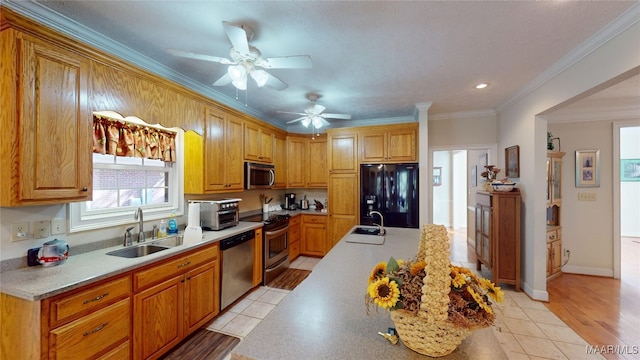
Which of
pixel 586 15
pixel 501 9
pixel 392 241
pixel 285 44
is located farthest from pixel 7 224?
pixel 586 15

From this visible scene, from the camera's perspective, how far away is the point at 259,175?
146 inches

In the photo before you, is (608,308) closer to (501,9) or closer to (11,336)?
(501,9)

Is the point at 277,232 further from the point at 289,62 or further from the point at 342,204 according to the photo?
the point at 289,62

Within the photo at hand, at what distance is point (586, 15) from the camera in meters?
1.70

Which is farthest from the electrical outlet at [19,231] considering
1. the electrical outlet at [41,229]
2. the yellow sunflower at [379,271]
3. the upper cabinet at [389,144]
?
the upper cabinet at [389,144]

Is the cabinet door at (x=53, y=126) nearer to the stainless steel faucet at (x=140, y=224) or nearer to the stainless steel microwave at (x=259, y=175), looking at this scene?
the stainless steel faucet at (x=140, y=224)

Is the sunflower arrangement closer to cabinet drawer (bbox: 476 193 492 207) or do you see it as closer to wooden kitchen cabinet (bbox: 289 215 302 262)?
cabinet drawer (bbox: 476 193 492 207)

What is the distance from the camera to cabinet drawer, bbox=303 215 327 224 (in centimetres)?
429

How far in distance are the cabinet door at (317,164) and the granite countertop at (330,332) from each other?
3.21 meters

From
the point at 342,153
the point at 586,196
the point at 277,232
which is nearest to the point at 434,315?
the point at 277,232

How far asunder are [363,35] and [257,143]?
2.29 meters

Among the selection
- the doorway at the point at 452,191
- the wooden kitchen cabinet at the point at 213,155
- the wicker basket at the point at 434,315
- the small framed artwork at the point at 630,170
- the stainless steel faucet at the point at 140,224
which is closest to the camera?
the wicker basket at the point at 434,315

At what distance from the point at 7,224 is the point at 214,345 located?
5.59 feet

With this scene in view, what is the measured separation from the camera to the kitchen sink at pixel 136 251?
1.99 meters
